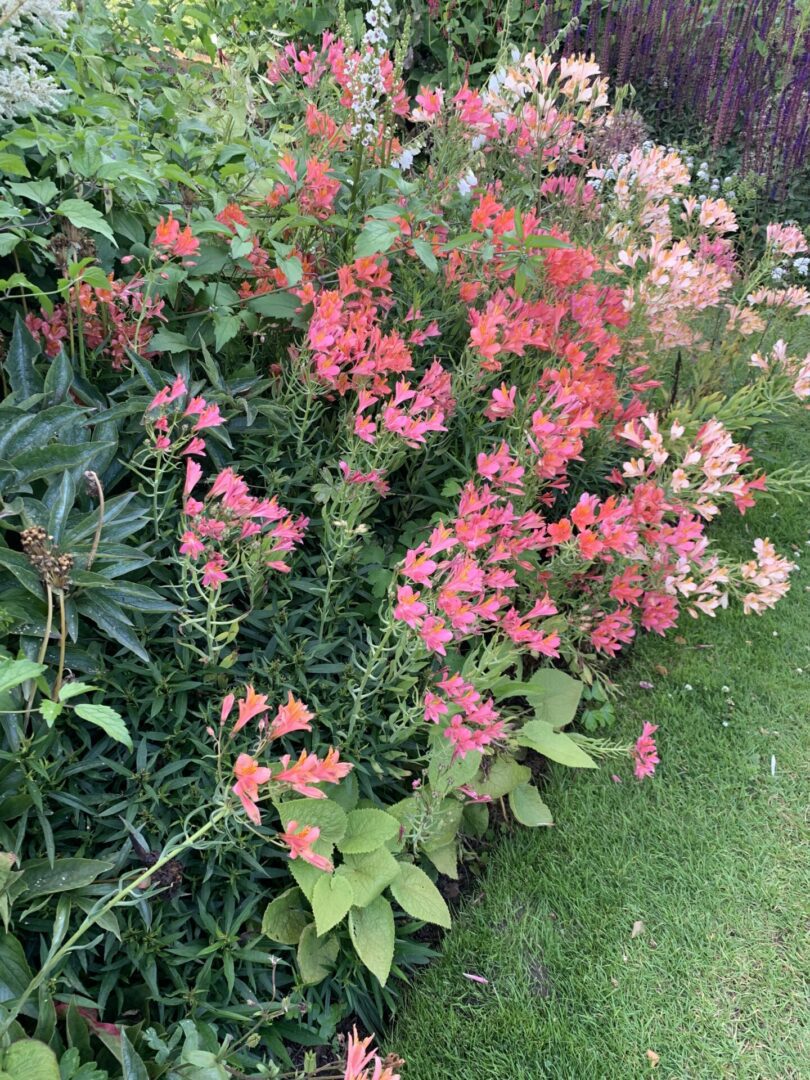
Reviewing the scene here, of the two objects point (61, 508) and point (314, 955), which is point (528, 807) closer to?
point (314, 955)

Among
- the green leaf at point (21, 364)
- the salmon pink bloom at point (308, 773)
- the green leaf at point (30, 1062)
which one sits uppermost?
the green leaf at point (21, 364)

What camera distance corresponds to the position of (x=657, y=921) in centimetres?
176

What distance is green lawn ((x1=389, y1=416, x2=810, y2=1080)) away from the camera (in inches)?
60.9

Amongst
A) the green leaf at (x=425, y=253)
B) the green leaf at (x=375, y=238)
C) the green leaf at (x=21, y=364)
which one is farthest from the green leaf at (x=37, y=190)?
the green leaf at (x=425, y=253)

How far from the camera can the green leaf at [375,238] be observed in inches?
59.1

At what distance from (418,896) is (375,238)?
4.16 ft

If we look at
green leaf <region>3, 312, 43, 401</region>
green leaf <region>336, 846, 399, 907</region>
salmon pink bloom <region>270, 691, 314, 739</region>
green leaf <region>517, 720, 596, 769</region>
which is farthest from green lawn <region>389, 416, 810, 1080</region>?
green leaf <region>3, 312, 43, 401</region>

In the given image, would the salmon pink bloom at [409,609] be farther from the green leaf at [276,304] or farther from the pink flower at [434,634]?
the green leaf at [276,304]

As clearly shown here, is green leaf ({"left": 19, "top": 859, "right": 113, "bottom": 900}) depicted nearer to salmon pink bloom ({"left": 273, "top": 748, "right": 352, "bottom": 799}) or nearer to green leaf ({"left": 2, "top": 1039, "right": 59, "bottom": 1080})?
green leaf ({"left": 2, "top": 1039, "right": 59, "bottom": 1080})

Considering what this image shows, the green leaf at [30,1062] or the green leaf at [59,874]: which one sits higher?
the green leaf at [30,1062]

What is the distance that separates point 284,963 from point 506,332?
1317 mm

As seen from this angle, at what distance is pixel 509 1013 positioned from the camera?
5.17 feet

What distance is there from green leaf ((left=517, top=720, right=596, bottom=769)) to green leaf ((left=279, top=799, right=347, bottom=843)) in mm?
534

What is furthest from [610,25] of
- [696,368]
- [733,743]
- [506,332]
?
[733,743]
